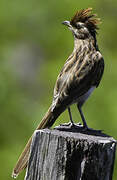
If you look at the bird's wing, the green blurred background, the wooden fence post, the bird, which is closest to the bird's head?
the bird

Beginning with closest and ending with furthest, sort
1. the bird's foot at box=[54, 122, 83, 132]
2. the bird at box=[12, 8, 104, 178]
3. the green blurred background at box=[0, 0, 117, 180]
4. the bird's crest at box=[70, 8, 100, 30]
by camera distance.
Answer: the bird's foot at box=[54, 122, 83, 132] → the bird at box=[12, 8, 104, 178] → the bird's crest at box=[70, 8, 100, 30] → the green blurred background at box=[0, 0, 117, 180]

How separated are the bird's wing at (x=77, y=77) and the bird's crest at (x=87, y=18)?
0.37m

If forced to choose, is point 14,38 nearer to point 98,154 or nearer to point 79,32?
point 79,32

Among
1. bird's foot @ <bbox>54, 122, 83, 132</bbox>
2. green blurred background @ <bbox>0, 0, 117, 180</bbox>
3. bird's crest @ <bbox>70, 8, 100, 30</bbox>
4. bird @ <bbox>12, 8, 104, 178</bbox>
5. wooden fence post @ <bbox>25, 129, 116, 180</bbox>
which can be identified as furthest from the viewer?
green blurred background @ <bbox>0, 0, 117, 180</bbox>

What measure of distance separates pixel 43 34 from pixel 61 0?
3.29 feet

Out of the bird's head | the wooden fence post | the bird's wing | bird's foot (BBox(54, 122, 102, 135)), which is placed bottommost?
the wooden fence post

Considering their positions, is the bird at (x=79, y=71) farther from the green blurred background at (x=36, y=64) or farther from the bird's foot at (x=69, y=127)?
the green blurred background at (x=36, y=64)

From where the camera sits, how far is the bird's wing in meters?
7.56

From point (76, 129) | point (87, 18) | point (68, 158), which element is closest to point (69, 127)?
point (76, 129)

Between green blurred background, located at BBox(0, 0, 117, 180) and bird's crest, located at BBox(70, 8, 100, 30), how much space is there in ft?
18.2

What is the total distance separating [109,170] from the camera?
5785 millimetres

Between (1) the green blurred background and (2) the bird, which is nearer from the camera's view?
(2) the bird

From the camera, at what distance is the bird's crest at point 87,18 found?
25.9 ft

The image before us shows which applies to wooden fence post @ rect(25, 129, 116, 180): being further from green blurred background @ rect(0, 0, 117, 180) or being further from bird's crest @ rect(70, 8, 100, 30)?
green blurred background @ rect(0, 0, 117, 180)
